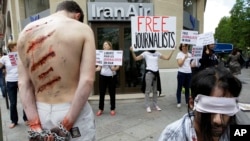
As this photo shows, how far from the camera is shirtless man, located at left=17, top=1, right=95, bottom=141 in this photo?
201cm

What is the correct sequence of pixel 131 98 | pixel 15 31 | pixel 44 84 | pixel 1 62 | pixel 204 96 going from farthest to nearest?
pixel 15 31, pixel 131 98, pixel 1 62, pixel 44 84, pixel 204 96

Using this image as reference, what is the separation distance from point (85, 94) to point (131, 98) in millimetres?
5602

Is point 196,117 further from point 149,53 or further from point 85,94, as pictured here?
point 149,53

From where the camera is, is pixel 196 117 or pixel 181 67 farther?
pixel 181 67

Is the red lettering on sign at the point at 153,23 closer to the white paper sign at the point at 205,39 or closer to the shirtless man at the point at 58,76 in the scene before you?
the white paper sign at the point at 205,39

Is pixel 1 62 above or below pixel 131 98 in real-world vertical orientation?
above

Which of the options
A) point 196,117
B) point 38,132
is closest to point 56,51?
point 38,132

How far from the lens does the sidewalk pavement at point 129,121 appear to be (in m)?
4.70

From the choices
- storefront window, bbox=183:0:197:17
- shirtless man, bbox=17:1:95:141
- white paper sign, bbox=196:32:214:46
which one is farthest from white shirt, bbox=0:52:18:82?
storefront window, bbox=183:0:197:17

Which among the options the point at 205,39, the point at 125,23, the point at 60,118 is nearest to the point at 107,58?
the point at 125,23

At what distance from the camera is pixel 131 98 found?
297 inches

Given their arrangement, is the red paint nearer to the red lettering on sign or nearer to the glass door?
the red lettering on sign

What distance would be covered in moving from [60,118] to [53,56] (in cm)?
48

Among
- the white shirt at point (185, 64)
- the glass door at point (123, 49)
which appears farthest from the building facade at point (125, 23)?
the white shirt at point (185, 64)
